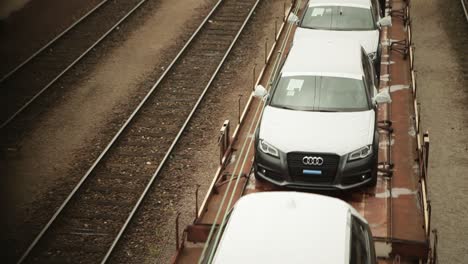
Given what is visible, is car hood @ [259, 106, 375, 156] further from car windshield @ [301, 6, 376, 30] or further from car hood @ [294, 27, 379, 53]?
car windshield @ [301, 6, 376, 30]

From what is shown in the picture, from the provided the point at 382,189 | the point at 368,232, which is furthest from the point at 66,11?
the point at 368,232

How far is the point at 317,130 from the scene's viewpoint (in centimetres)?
1048

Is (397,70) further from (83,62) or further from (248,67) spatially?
(83,62)

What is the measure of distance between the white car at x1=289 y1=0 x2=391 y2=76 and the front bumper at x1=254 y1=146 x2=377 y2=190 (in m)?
4.51

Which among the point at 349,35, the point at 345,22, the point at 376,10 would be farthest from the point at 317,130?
the point at 376,10

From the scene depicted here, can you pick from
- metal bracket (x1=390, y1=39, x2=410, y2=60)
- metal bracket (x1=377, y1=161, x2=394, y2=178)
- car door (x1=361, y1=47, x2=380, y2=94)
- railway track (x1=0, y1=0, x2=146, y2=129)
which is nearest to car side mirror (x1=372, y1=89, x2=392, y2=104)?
car door (x1=361, y1=47, x2=380, y2=94)

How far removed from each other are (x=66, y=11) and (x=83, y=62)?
463 cm

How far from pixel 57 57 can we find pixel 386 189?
11.1 metres

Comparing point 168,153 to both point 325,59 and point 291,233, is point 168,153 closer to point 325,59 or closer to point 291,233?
point 325,59

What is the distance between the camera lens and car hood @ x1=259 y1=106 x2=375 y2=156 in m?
10.2

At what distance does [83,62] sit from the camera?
61.3 ft

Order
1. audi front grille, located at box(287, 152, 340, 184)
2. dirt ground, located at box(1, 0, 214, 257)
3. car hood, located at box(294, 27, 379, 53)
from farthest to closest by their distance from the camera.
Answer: car hood, located at box(294, 27, 379, 53) → dirt ground, located at box(1, 0, 214, 257) → audi front grille, located at box(287, 152, 340, 184)

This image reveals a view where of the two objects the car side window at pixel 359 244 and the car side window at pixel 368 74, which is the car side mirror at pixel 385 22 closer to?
the car side window at pixel 368 74

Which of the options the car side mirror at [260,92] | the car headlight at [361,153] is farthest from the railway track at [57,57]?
the car headlight at [361,153]
